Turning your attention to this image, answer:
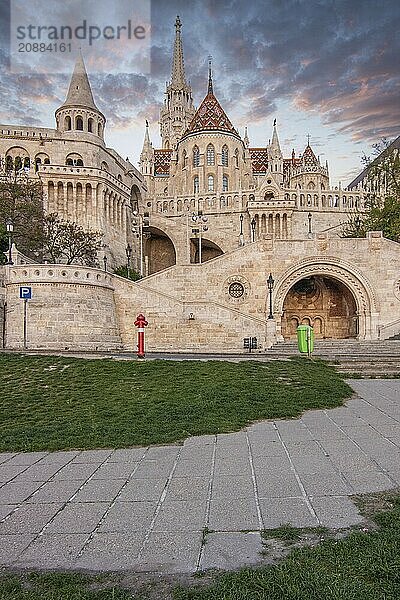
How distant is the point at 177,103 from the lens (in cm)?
8744

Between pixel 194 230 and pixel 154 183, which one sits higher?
pixel 154 183

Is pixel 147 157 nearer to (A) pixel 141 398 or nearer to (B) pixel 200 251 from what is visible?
(B) pixel 200 251

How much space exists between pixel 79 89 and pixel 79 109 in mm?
2237

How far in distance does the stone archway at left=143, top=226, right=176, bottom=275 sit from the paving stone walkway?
1752 inches

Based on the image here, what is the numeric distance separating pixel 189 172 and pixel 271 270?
31.6m

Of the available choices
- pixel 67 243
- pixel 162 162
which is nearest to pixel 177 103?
pixel 162 162

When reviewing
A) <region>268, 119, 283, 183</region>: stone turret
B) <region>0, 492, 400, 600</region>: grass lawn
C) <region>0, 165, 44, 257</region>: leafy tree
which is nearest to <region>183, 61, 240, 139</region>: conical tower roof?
<region>268, 119, 283, 183</region>: stone turret

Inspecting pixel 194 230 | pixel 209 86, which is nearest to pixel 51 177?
pixel 194 230

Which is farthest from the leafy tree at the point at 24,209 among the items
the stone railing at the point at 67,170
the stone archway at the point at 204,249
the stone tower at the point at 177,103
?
the stone tower at the point at 177,103

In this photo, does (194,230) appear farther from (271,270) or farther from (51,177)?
(271,270)

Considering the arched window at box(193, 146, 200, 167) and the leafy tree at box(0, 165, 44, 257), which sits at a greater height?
the arched window at box(193, 146, 200, 167)

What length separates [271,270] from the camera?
3062 cm

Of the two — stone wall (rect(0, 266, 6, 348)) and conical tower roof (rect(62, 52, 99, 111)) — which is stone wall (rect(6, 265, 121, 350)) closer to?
stone wall (rect(0, 266, 6, 348))

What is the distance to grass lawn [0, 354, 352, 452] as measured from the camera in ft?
25.9
